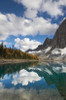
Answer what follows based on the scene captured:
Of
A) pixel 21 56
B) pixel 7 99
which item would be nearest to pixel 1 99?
pixel 7 99

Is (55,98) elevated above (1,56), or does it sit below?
below

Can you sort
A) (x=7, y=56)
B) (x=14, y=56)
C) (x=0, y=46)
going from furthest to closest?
(x=14, y=56) < (x=7, y=56) < (x=0, y=46)

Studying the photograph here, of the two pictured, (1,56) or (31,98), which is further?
(1,56)

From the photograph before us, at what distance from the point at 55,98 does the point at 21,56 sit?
509ft

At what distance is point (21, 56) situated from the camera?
561 ft

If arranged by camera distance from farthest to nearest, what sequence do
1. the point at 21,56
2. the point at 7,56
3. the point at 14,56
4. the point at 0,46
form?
the point at 21,56
the point at 14,56
the point at 7,56
the point at 0,46

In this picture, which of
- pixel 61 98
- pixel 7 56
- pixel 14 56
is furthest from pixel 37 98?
pixel 14 56

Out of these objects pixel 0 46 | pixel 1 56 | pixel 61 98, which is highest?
pixel 0 46

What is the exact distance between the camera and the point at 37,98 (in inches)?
662

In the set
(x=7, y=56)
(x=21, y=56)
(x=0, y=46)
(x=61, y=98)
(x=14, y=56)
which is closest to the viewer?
(x=61, y=98)

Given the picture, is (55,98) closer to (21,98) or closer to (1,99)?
(21,98)

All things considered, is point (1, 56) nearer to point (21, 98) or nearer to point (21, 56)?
point (21, 56)

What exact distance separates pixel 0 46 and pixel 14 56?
3705 cm

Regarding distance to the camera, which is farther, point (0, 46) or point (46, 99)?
point (0, 46)
